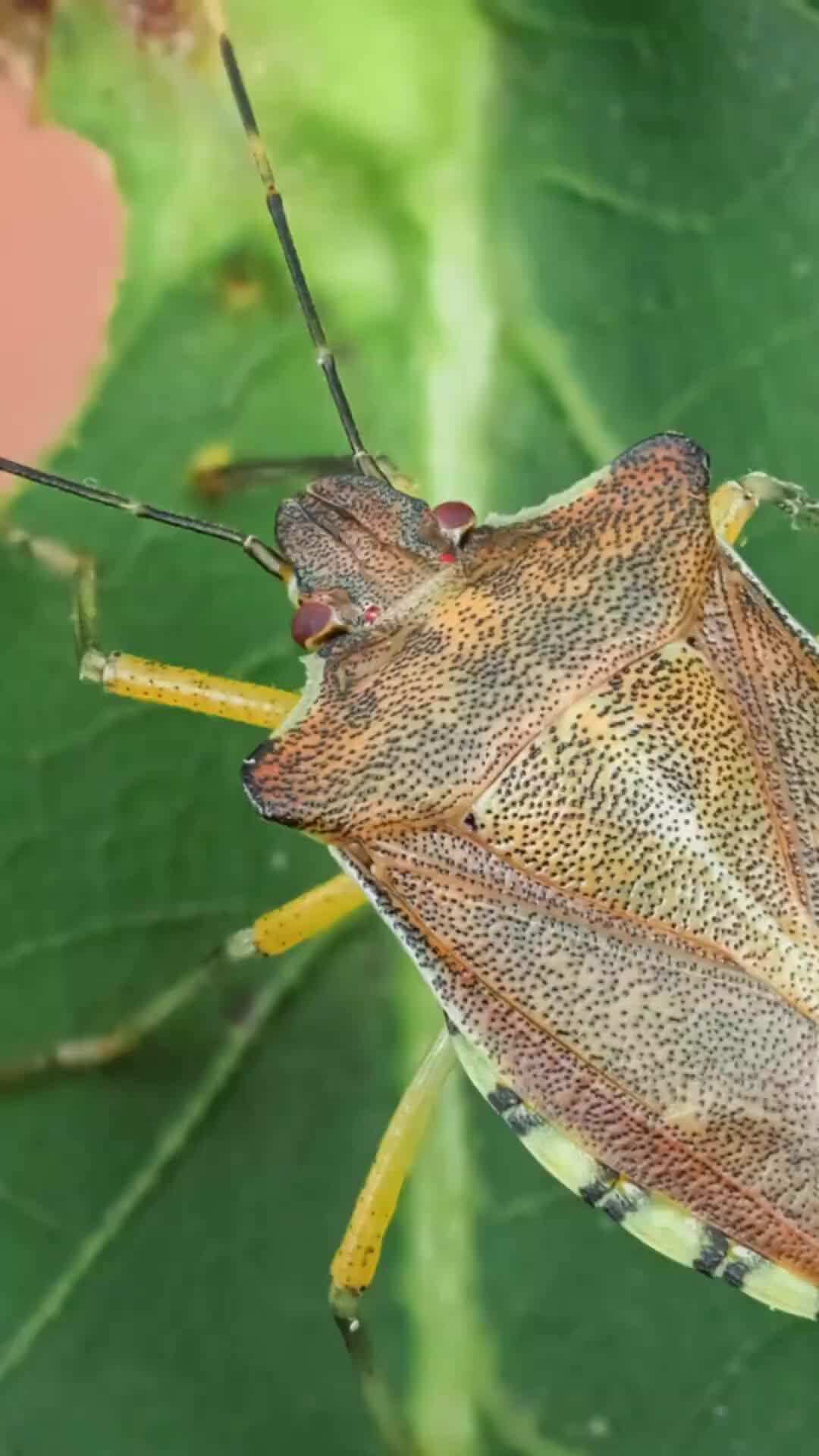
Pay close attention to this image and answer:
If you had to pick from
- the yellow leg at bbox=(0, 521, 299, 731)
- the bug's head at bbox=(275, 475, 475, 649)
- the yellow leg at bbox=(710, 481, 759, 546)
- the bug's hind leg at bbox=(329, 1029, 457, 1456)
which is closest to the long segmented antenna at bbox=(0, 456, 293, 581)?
the bug's head at bbox=(275, 475, 475, 649)

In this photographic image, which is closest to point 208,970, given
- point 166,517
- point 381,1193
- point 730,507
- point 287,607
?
point 381,1193

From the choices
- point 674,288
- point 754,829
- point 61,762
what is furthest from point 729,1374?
point 674,288

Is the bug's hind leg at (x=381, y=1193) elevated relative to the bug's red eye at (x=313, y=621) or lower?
lower

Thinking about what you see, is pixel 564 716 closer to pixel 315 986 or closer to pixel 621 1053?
pixel 621 1053

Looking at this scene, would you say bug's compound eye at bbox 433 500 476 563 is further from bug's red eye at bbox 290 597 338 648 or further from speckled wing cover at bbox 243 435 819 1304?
bug's red eye at bbox 290 597 338 648

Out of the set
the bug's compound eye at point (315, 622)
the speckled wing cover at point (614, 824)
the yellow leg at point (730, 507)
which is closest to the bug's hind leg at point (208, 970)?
the speckled wing cover at point (614, 824)

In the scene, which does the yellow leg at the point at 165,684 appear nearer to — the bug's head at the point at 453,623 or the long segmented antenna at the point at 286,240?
the bug's head at the point at 453,623
